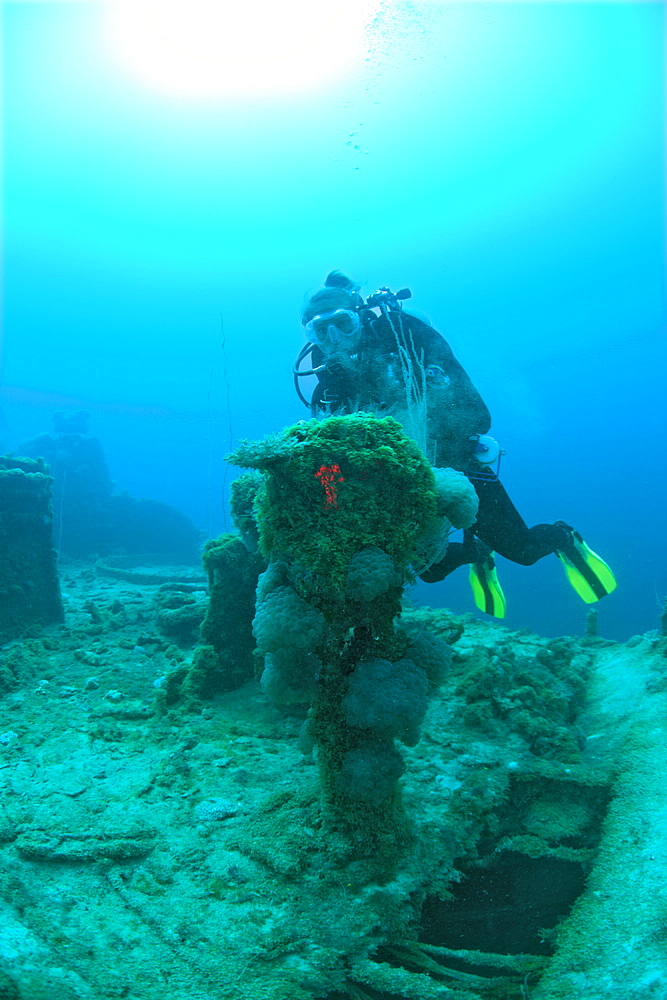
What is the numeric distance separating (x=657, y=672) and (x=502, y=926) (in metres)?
3.81

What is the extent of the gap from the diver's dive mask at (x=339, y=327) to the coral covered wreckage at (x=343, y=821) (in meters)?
2.81

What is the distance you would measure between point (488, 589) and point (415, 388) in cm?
416

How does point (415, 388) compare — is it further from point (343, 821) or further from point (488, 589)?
point (488, 589)

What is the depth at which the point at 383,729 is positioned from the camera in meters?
2.94

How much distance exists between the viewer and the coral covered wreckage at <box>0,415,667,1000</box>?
7.37 ft

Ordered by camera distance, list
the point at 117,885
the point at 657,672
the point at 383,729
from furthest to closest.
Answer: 1. the point at 657,672
2. the point at 383,729
3. the point at 117,885

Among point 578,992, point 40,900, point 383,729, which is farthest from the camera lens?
point 383,729

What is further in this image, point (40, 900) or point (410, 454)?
point (410, 454)

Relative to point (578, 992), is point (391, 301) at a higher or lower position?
higher

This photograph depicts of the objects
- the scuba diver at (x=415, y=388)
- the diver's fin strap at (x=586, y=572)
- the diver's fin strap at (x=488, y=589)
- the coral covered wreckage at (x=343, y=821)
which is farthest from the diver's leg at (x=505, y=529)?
the coral covered wreckage at (x=343, y=821)

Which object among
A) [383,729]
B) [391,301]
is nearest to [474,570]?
[391,301]

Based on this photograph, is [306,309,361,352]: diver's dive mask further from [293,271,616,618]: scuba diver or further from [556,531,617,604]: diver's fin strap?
[556,531,617,604]: diver's fin strap

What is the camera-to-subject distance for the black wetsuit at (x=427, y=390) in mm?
5375

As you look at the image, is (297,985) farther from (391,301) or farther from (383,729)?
(391,301)
